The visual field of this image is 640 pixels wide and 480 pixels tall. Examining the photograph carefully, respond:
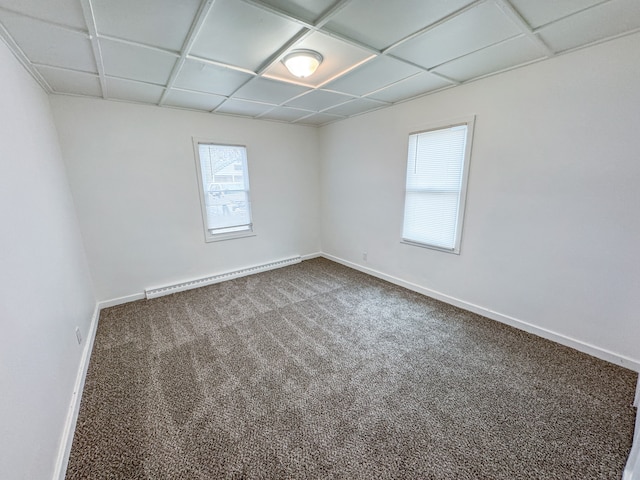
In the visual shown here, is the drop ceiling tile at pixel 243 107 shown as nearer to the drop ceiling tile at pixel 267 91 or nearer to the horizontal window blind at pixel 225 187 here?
the drop ceiling tile at pixel 267 91

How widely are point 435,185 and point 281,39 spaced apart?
85.9 inches

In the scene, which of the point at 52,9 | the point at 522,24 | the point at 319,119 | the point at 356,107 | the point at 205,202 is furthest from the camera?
the point at 319,119

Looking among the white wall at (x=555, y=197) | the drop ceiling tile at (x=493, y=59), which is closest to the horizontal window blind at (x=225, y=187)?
the white wall at (x=555, y=197)

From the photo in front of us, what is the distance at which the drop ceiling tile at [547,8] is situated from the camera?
1.40 metres

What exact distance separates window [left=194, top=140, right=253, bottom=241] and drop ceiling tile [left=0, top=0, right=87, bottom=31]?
1952 mm

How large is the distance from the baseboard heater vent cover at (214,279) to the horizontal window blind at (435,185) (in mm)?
2213

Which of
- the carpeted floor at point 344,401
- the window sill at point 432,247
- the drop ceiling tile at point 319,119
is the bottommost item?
the carpeted floor at point 344,401

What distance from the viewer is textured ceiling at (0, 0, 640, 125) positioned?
1.41 metres

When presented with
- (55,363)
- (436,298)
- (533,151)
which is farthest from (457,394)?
(55,363)

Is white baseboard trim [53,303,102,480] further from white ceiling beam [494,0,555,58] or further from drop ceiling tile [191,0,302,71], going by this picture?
white ceiling beam [494,0,555,58]

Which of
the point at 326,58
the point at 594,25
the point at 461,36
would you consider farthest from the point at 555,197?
the point at 326,58

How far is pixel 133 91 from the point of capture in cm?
260

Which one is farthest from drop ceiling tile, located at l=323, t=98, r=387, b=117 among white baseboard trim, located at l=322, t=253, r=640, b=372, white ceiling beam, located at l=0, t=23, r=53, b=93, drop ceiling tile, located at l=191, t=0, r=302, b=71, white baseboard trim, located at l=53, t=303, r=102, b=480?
white baseboard trim, located at l=53, t=303, r=102, b=480

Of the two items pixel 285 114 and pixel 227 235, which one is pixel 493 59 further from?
pixel 227 235
